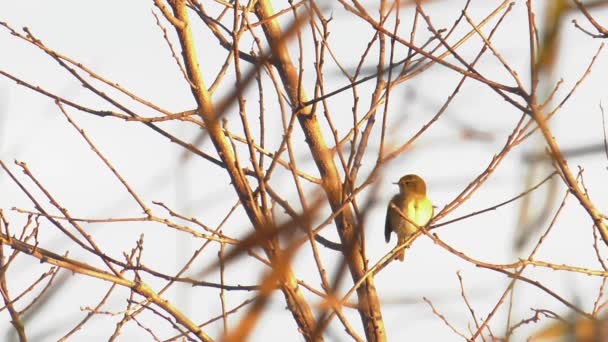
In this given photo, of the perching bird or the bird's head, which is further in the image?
the bird's head

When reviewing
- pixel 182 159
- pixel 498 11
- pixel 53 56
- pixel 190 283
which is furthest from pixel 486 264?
pixel 182 159

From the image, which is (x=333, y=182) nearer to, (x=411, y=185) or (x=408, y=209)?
(x=408, y=209)

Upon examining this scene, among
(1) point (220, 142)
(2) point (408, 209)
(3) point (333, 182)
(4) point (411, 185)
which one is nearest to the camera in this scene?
(1) point (220, 142)

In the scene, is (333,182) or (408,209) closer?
(333,182)

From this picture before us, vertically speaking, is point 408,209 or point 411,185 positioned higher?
point 411,185

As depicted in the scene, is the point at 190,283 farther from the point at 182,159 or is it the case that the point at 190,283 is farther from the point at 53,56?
the point at 53,56

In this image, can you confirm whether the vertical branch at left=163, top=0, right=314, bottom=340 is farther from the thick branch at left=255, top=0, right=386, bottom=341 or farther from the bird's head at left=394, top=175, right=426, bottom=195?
the bird's head at left=394, top=175, right=426, bottom=195

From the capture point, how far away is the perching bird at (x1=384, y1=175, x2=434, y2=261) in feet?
27.9

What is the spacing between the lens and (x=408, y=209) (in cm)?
862

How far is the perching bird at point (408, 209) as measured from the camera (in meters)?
8.50

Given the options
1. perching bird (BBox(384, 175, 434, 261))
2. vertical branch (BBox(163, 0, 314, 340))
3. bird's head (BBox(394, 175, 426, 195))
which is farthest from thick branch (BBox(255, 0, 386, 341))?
bird's head (BBox(394, 175, 426, 195))

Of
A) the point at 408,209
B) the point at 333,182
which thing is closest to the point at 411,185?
the point at 408,209

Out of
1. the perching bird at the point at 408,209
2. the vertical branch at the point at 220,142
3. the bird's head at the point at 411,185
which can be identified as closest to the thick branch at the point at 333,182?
the vertical branch at the point at 220,142

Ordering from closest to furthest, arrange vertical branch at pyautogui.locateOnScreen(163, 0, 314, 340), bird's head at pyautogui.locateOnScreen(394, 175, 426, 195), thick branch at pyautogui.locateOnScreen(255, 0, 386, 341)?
vertical branch at pyautogui.locateOnScreen(163, 0, 314, 340), thick branch at pyautogui.locateOnScreen(255, 0, 386, 341), bird's head at pyautogui.locateOnScreen(394, 175, 426, 195)
